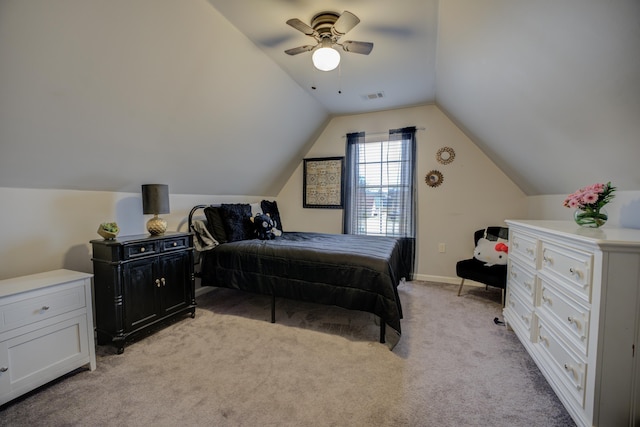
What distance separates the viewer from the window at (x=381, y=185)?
161 inches

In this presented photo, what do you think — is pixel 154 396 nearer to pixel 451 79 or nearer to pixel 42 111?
pixel 42 111

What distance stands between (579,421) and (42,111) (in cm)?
360

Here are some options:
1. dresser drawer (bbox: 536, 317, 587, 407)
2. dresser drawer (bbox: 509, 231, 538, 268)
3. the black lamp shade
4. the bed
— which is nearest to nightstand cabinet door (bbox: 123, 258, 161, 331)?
the black lamp shade

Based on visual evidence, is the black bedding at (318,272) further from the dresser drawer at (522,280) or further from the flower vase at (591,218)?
the flower vase at (591,218)

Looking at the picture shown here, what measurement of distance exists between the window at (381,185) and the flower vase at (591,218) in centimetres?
227

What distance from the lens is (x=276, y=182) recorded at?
15.7 feet

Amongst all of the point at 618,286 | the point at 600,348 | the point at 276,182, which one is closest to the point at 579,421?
the point at 600,348

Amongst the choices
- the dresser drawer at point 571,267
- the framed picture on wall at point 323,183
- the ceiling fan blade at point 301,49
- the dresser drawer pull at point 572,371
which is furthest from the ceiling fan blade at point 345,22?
the framed picture on wall at point 323,183

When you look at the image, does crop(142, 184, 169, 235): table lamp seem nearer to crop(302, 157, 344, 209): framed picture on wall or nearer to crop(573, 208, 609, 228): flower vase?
crop(302, 157, 344, 209): framed picture on wall

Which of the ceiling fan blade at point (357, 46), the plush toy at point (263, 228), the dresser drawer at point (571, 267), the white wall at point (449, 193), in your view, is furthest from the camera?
the white wall at point (449, 193)

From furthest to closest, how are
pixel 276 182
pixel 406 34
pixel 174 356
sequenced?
pixel 276 182 < pixel 406 34 < pixel 174 356

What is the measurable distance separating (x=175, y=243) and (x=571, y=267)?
305cm

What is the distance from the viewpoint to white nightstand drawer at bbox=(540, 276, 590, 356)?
4.50ft

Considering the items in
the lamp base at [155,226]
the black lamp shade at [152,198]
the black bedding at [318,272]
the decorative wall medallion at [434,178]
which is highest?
the decorative wall medallion at [434,178]
